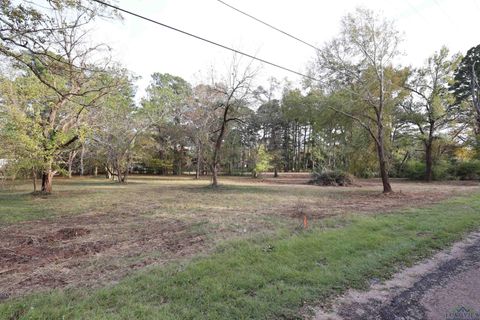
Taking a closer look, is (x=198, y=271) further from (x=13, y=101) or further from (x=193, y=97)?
(x=193, y=97)

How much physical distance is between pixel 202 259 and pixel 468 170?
26.9 meters

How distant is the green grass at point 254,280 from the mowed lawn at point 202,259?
14mm

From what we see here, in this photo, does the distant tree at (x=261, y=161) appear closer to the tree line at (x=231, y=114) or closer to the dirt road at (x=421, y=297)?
the tree line at (x=231, y=114)

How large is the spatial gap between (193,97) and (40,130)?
1539 cm

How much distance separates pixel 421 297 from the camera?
2934 millimetres

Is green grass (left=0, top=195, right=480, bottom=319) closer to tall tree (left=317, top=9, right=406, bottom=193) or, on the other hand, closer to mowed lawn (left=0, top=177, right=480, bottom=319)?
mowed lawn (left=0, top=177, right=480, bottom=319)

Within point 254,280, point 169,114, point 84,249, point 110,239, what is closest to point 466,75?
point 169,114

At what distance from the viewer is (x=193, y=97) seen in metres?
24.9

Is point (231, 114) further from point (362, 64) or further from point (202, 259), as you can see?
point (202, 259)

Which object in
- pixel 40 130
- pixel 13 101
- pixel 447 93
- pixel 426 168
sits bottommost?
pixel 426 168

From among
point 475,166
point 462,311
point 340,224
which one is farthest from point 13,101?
point 475,166

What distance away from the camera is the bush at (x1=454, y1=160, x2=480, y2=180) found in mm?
21406

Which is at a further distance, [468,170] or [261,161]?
[261,161]

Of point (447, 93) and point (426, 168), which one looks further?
point (426, 168)
